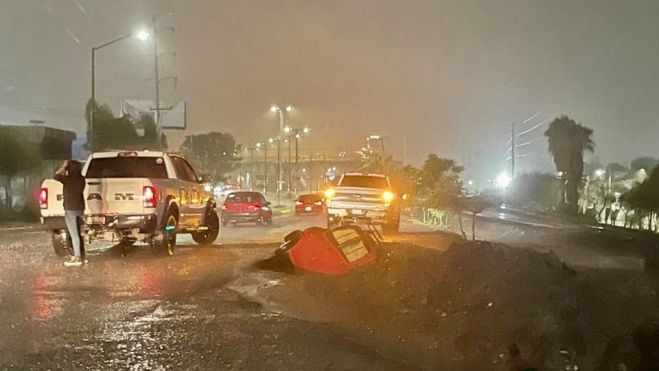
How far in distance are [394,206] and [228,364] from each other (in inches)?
781

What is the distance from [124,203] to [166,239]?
1261 mm

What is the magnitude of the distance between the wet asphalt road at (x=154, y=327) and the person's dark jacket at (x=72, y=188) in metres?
1.18

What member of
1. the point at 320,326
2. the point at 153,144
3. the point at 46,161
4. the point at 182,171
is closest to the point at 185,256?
the point at 182,171

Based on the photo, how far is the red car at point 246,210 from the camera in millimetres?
35906

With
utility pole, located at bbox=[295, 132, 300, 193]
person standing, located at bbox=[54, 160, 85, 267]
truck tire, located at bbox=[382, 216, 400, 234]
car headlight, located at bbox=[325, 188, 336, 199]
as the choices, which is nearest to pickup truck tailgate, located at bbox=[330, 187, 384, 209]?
car headlight, located at bbox=[325, 188, 336, 199]

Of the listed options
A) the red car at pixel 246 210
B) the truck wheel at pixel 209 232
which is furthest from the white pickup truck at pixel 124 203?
the red car at pixel 246 210

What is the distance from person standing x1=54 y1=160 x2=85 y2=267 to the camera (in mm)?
15519

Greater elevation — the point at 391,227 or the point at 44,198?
the point at 44,198

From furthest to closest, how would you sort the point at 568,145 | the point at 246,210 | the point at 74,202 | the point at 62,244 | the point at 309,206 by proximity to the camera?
1. the point at 568,145
2. the point at 309,206
3. the point at 246,210
4. the point at 62,244
5. the point at 74,202

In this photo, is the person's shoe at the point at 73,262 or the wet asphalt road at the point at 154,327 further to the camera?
the person's shoe at the point at 73,262

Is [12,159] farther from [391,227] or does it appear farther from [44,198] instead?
[44,198]

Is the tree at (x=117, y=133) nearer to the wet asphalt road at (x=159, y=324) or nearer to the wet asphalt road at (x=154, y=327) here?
the wet asphalt road at (x=159, y=324)

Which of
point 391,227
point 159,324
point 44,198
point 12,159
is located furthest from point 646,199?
point 159,324

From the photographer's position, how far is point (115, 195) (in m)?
16.6
